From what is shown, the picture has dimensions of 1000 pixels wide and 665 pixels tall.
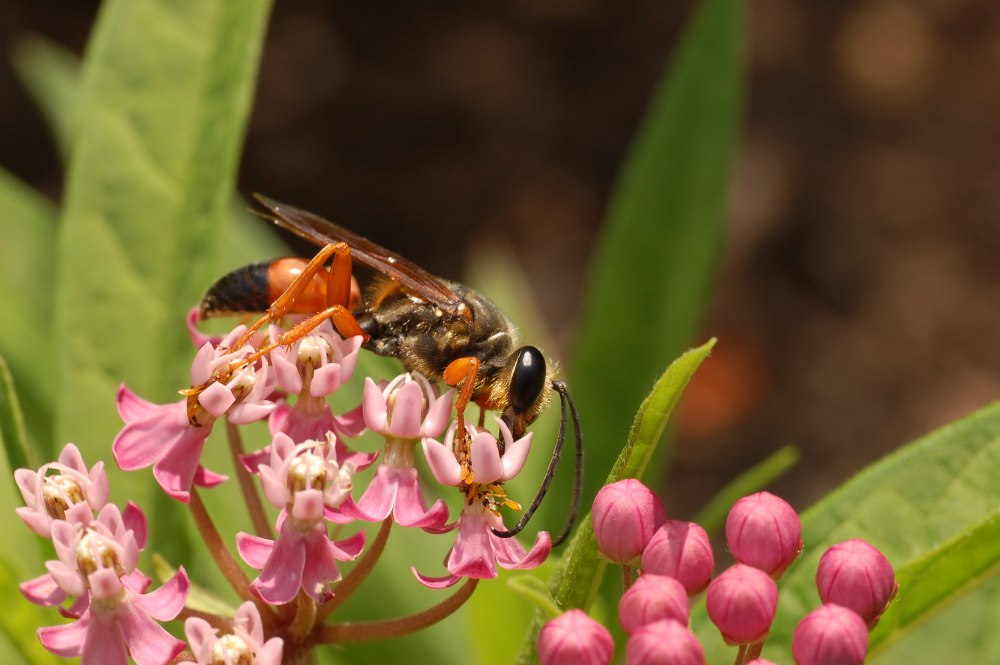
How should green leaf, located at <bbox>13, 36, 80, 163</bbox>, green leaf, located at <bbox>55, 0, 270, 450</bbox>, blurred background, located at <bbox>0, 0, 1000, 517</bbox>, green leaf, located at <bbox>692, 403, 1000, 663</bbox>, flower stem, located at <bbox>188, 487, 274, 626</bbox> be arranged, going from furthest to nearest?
blurred background, located at <bbox>0, 0, 1000, 517</bbox>
green leaf, located at <bbox>13, 36, 80, 163</bbox>
green leaf, located at <bbox>55, 0, 270, 450</bbox>
green leaf, located at <bbox>692, 403, 1000, 663</bbox>
flower stem, located at <bbox>188, 487, 274, 626</bbox>

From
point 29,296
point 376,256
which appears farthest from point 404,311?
point 29,296

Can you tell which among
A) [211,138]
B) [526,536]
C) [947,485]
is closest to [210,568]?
[526,536]

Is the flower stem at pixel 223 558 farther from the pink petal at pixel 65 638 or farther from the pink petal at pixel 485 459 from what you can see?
the pink petal at pixel 485 459

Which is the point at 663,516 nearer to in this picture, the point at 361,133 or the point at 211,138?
the point at 211,138

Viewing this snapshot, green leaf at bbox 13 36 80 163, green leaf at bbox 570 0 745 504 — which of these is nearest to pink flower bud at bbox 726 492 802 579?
green leaf at bbox 570 0 745 504

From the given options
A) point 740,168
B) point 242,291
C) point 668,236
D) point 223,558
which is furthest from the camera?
point 740,168

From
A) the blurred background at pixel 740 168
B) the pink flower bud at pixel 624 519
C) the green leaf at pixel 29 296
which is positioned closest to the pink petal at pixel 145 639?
the pink flower bud at pixel 624 519

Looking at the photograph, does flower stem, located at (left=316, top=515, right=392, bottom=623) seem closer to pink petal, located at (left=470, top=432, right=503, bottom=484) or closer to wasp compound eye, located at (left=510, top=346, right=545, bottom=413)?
pink petal, located at (left=470, top=432, right=503, bottom=484)

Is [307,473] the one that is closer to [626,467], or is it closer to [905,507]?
[626,467]
